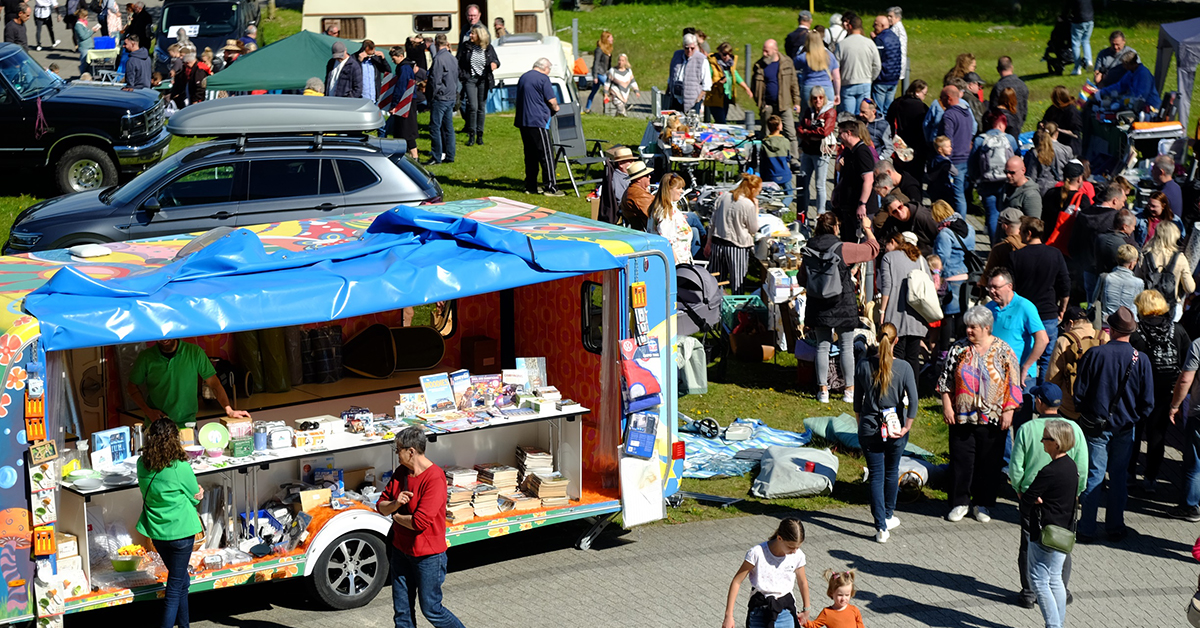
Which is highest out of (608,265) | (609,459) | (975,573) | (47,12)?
(47,12)

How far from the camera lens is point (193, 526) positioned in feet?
23.4

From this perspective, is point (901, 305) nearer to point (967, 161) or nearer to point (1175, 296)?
point (1175, 296)

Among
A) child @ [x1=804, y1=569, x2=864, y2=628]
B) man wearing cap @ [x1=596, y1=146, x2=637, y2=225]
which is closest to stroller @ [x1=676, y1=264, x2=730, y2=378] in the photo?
man wearing cap @ [x1=596, y1=146, x2=637, y2=225]

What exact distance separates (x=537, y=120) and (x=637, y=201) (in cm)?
477

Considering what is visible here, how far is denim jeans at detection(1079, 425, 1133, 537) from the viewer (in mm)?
9094

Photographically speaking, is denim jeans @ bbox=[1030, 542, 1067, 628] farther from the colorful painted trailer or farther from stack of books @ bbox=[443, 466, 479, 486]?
stack of books @ bbox=[443, 466, 479, 486]

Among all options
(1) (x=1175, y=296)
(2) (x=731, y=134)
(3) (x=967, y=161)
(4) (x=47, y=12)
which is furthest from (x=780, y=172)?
(4) (x=47, y=12)

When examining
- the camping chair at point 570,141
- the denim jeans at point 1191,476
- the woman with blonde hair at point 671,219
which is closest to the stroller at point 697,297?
the woman with blonde hair at point 671,219

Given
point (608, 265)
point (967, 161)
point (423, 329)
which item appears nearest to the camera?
point (608, 265)

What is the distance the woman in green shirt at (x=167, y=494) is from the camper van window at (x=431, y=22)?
2379cm

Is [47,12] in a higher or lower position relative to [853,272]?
higher

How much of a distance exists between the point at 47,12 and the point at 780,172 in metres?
22.9

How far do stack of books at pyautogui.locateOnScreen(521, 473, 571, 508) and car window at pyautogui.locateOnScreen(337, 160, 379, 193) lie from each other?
541 cm

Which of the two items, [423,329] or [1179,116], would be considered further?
[1179,116]
